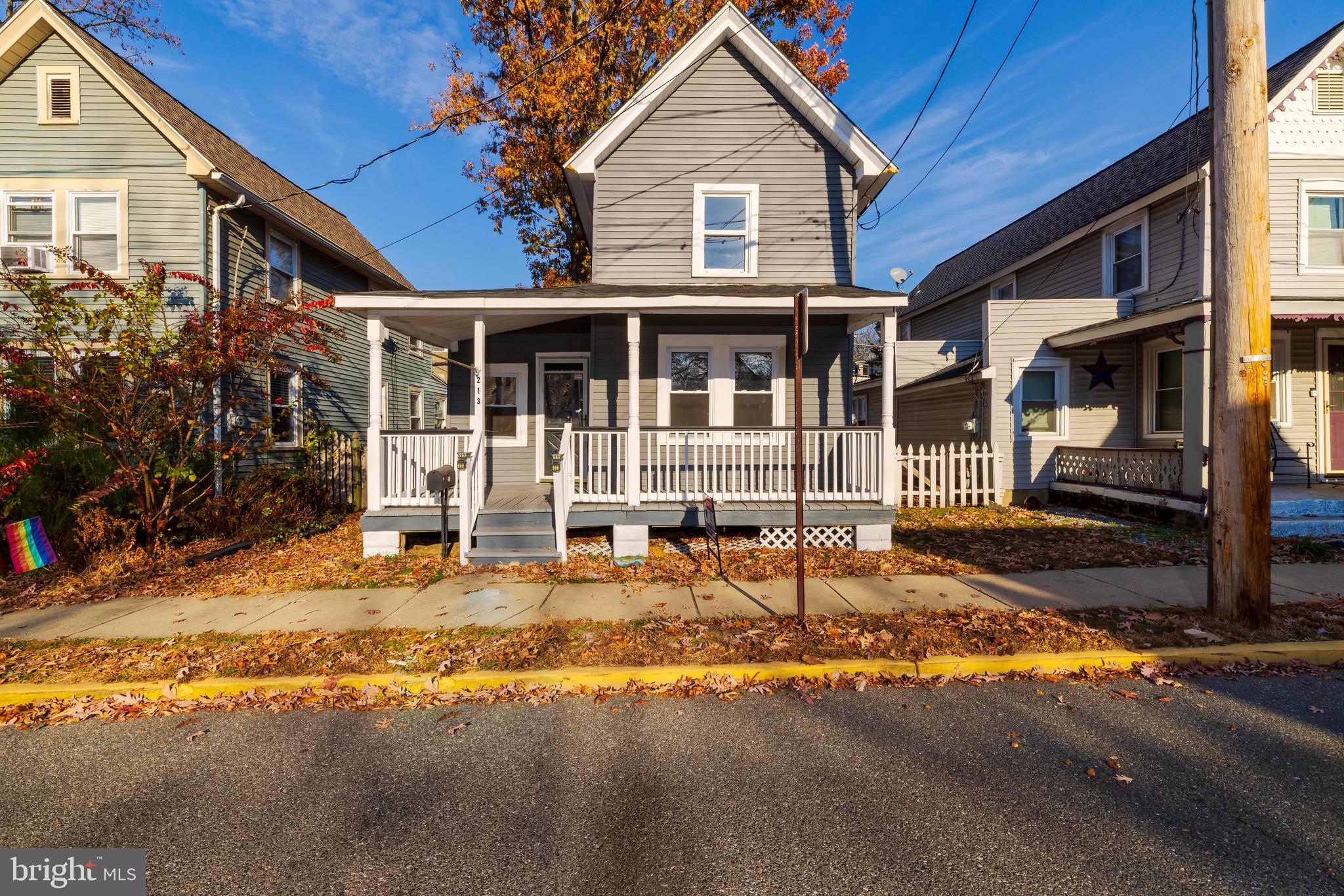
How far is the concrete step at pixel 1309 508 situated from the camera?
9.16m

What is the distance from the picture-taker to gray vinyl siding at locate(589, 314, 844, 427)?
33.3 ft

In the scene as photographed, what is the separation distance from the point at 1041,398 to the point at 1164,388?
2259 millimetres

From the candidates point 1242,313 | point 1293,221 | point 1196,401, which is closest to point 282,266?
point 1242,313

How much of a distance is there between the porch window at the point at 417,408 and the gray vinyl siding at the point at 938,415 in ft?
52.0

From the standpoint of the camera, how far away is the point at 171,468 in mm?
7738

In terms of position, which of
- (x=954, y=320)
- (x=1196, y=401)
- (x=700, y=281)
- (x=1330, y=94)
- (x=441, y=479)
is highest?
(x=1330, y=94)

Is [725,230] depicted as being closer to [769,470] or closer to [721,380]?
[721,380]

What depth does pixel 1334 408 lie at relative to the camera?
1166 centimetres

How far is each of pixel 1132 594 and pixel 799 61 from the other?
1839 centimetres

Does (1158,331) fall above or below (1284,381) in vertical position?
above

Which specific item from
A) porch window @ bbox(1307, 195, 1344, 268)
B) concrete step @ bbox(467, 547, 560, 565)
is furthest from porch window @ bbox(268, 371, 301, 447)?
porch window @ bbox(1307, 195, 1344, 268)

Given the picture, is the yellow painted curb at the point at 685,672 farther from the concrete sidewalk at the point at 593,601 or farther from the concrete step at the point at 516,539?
the concrete step at the point at 516,539

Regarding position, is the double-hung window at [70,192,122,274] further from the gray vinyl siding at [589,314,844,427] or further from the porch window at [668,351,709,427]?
the porch window at [668,351,709,427]

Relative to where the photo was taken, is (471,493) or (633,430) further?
(633,430)
